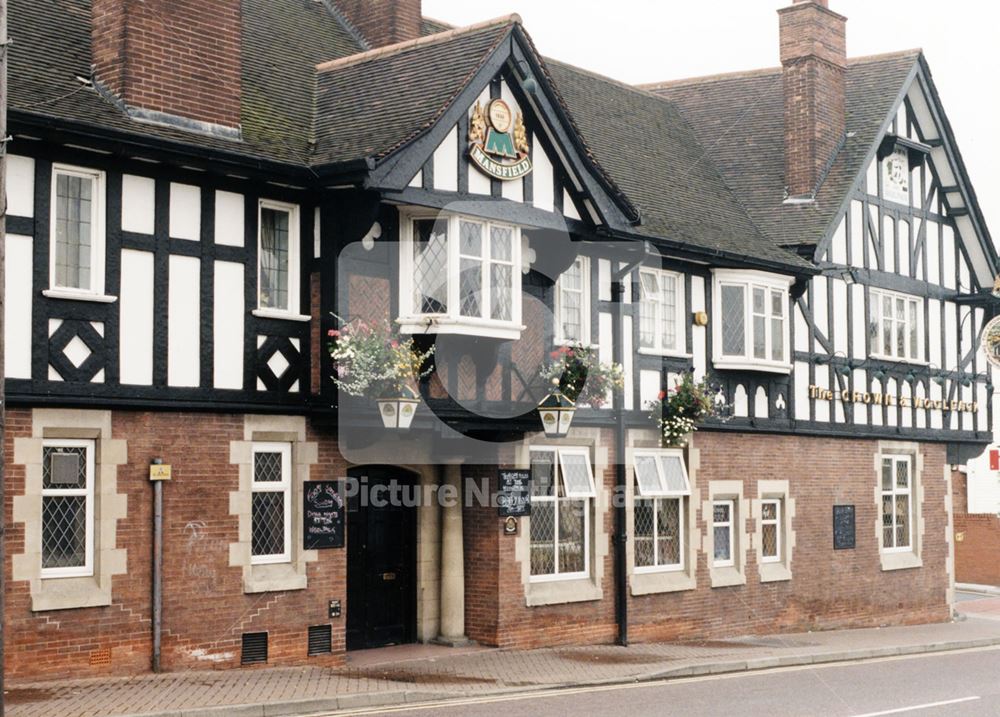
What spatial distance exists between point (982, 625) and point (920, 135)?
1005 cm

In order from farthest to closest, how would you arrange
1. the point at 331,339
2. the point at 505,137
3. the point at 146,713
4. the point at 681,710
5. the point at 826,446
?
the point at 826,446 < the point at 505,137 < the point at 331,339 < the point at 681,710 < the point at 146,713

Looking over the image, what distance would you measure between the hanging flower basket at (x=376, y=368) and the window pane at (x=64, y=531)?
3.42 meters

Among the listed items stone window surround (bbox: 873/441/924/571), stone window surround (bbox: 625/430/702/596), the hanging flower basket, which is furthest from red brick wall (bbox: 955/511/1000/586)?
the hanging flower basket

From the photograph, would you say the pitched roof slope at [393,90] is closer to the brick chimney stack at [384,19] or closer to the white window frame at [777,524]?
the brick chimney stack at [384,19]

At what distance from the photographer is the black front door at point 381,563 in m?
18.7

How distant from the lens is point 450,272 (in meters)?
17.3

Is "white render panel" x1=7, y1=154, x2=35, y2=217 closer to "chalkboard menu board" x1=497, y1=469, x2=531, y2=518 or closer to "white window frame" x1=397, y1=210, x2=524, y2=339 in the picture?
"white window frame" x1=397, y1=210, x2=524, y2=339

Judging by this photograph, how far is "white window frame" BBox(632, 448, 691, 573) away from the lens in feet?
71.3

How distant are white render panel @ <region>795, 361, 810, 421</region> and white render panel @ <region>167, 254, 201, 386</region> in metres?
12.4

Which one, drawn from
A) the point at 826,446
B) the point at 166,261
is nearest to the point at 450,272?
the point at 166,261

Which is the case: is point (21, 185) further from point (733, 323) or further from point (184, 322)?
point (733, 323)

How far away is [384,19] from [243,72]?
168 inches

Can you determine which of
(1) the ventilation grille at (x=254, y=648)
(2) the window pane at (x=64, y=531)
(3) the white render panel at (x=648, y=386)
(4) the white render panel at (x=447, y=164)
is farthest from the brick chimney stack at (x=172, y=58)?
(3) the white render panel at (x=648, y=386)

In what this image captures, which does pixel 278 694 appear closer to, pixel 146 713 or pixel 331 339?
pixel 146 713
